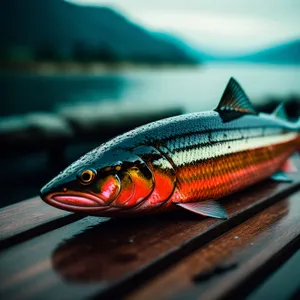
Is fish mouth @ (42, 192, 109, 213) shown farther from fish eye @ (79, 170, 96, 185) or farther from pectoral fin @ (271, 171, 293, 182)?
pectoral fin @ (271, 171, 293, 182)

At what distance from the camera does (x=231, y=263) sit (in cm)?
163

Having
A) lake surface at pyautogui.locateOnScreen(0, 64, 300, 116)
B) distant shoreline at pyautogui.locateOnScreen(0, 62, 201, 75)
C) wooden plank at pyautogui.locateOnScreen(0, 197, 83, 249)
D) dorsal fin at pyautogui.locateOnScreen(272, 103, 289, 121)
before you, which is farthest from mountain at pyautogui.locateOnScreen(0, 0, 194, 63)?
wooden plank at pyautogui.locateOnScreen(0, 197, 83, 249)

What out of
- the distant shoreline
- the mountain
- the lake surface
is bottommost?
the lake surface

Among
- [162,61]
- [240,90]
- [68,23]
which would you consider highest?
[68,23]

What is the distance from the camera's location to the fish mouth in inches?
72.1

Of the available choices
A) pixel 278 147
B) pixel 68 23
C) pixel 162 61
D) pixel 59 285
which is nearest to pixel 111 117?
pixel 278 147

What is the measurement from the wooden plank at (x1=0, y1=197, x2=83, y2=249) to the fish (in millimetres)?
241

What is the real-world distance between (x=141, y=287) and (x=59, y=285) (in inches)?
12.6

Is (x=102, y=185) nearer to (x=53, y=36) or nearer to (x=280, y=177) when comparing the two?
(x=280, y=177)

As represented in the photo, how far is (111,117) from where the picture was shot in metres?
8.95

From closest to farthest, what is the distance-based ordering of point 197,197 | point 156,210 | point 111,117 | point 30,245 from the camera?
point 30,245 → point 156,210 → point 197,197 → point 111,117

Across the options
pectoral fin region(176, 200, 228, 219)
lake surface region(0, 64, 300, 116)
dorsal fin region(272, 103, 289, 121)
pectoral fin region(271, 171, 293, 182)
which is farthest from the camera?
lake surface region(0, 64, 300, 116)

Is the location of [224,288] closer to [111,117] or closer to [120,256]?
[120,256]

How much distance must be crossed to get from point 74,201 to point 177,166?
64 centimetres
